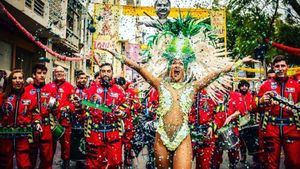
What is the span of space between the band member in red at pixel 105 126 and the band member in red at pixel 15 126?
2.61 feet

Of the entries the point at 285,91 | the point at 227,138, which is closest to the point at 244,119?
the point at 227,138

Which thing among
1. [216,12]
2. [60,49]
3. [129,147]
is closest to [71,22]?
[60,49]

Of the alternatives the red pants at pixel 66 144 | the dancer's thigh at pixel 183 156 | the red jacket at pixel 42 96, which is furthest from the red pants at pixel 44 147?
the dancer's thigh at pixel 183 156

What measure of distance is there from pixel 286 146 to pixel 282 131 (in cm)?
21

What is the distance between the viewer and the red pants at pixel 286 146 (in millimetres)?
5371

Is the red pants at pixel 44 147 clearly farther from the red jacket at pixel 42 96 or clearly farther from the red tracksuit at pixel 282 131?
the red tracksuit at pixel 282 131

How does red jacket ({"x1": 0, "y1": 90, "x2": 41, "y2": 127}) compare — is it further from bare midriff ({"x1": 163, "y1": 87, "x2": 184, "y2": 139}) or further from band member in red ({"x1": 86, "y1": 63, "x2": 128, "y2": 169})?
bare midriff ({"x1": 163, "y1": 87, "x2": 184, "y2": 139})

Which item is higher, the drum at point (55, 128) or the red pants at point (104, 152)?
the drum at point (55, 128)

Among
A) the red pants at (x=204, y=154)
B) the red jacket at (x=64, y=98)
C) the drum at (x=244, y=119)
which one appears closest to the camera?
the red pants at (x=204, y=154)

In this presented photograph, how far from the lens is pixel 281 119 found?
5.50 m

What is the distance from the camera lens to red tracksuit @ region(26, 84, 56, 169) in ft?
19.8

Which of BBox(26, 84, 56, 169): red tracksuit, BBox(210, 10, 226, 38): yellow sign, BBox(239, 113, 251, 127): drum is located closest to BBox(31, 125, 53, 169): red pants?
BBox(26, 84, 56, 169): red tracksuit

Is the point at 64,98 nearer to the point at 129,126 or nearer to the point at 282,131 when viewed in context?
the point at 129,126

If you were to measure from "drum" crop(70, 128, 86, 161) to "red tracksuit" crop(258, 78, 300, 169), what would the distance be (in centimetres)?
349
